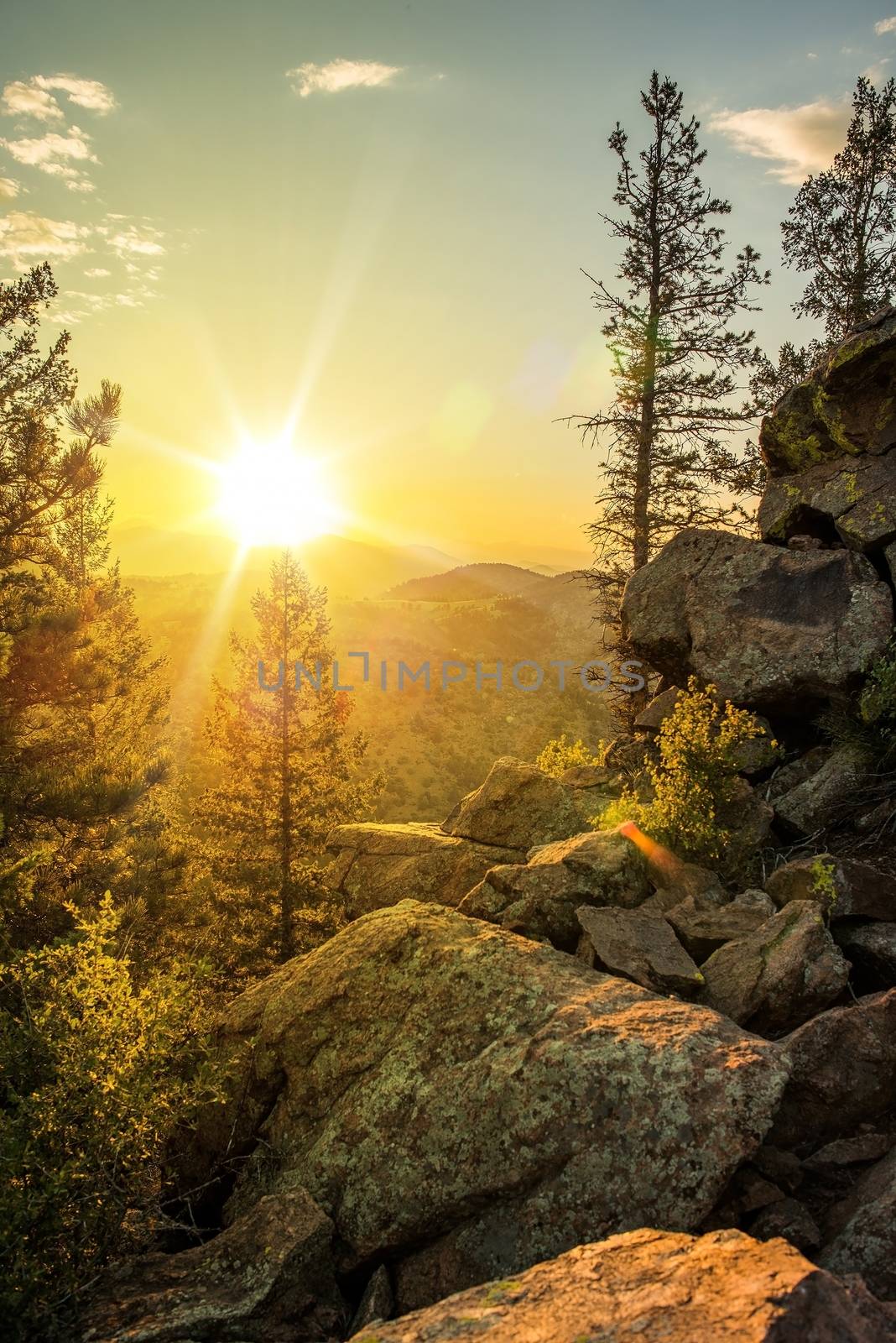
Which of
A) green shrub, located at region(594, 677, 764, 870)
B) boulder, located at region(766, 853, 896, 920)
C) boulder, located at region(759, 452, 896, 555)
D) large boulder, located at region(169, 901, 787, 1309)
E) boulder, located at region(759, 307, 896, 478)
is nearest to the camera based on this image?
large boulder, located at region(169, 901, 787, 1309)

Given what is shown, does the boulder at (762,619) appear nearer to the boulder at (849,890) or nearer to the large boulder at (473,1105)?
the boulder at (849,890)

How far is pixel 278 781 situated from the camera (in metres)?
20.8

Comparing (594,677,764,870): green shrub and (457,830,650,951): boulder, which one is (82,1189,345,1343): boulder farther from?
(594,677,764,870): green shrub

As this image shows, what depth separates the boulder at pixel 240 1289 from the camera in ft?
15.8

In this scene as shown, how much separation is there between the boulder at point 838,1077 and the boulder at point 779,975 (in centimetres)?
66

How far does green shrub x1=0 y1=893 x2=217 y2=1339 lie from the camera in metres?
5.11

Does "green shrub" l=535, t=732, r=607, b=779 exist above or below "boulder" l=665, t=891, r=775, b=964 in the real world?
above

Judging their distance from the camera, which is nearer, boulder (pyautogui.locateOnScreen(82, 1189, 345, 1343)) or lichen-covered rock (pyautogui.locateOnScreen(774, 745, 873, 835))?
boulder (pyautogui.locateOnScreen(82, 1189, 345, 1343))

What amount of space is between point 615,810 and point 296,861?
12176mm

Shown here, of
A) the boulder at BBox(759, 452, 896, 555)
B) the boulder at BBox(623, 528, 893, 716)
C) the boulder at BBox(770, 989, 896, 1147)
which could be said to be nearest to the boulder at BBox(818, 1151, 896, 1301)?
the boulder at BBox(770, 989, 896, 1147)

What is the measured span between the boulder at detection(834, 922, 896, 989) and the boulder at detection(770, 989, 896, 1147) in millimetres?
Answer: 1116

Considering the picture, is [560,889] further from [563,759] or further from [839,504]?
[563,759]


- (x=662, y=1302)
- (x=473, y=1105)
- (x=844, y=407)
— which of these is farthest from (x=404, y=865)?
(x=844, y=407)

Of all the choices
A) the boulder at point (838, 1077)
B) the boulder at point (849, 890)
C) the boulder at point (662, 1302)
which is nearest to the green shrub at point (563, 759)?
the boulder at point (849, 890)
